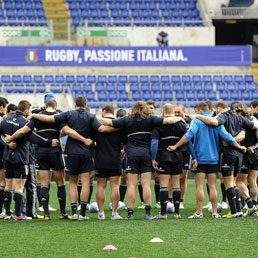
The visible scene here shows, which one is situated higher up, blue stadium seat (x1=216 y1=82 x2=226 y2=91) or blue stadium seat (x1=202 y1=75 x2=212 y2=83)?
blue stadium seat (x1=202 y1=75 x2=212 y2=83)

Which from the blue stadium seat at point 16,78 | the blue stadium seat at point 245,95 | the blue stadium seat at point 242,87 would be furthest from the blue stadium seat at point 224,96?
the blue stadium seat at point 16,78

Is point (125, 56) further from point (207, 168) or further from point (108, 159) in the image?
point (108, 159)

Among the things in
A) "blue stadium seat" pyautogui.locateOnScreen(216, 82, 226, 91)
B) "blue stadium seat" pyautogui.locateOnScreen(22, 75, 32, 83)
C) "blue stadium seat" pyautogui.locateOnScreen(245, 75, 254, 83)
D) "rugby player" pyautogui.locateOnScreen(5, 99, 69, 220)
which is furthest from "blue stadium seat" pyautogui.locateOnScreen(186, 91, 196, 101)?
"rugby player" pyautogui.locateOnScreen(5, 99, 69, 220)

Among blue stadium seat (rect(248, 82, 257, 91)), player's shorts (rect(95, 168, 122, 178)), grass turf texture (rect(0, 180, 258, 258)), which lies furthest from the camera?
blue stadium seat (rect(248, 82, 257, 91))

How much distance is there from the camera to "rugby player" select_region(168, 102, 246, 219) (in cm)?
1195

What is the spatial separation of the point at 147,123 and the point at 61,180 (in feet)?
5.34

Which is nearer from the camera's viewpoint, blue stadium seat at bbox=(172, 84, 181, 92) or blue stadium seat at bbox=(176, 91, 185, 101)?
blue stadium seat at bbox=(176, 91, 185, 101)

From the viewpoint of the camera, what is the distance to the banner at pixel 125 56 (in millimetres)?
32625

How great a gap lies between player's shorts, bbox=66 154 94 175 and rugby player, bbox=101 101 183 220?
0.62m

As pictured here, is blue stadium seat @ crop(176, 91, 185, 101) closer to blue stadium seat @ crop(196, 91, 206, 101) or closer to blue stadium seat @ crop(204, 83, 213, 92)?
blue stadium seat @ crop(196, 91, 206, 101)

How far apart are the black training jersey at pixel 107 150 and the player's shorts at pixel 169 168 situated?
2.23ft

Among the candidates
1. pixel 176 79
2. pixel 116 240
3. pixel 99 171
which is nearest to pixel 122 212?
pixel 99 171

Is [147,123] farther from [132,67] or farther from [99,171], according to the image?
[132,67]

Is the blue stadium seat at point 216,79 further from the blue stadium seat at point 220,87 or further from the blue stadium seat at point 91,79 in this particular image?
the blue stadium seat at point 91,79
